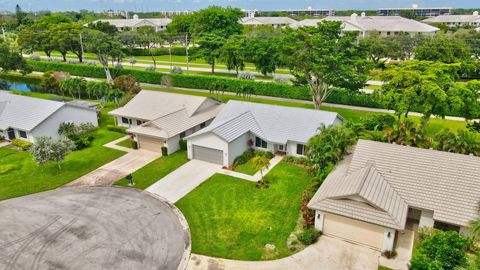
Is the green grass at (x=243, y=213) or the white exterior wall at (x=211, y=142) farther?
Answer: the white exterior wall at (x=211, y=142)

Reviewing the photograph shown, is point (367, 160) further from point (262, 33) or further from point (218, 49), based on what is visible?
point (262, 33)

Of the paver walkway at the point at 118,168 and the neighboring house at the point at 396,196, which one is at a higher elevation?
the neighboring house at the point at 396,196

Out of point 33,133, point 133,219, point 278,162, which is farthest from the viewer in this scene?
point 33,133

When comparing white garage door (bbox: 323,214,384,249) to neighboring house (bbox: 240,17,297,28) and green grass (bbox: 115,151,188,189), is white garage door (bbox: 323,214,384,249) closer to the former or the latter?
green grass (bbox: 115,151,188,189)

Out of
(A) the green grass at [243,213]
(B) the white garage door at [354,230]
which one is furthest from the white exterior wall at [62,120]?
(B) the white garage door at [354,230]

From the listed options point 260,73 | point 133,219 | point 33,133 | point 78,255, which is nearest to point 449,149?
point 133,219

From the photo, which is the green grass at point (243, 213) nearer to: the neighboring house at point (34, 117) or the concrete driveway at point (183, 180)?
the concrete driveway at point (183, 180)
